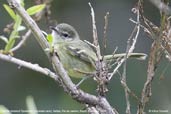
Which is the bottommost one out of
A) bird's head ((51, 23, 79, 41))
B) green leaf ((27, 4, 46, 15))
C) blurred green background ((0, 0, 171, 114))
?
blurred green background ((0, 0, 171, 114))

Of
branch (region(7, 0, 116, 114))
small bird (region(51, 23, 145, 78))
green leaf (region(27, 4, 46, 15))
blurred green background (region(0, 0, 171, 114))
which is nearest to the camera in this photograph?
branch (region(7, 0, 116, 114))

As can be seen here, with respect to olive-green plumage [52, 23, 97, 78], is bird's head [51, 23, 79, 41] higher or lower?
higher

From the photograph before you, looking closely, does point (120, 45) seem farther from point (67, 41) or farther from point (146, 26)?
point (146, 26)

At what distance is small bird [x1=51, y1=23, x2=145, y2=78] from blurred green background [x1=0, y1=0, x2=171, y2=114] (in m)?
1.09

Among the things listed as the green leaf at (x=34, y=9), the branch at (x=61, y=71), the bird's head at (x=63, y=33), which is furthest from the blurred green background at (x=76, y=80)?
the branch at (x=61, y=71)

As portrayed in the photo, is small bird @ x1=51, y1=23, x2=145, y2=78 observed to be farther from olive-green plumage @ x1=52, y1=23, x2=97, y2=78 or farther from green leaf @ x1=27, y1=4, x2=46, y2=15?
green leaf @ x1=27, y1=4, x2=46, y2=15

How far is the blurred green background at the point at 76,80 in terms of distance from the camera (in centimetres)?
569

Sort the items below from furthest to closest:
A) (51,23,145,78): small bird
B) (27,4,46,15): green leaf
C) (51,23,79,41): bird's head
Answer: (51,23,79,41): bird's head → (51,23,145,78): small bird → (27,4,46,15): green leaf

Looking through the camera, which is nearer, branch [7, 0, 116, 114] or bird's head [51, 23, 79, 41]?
branch [7, 0, 116, 114]

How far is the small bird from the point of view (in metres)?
3.67

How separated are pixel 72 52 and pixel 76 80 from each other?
1520mm

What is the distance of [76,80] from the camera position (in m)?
5.50

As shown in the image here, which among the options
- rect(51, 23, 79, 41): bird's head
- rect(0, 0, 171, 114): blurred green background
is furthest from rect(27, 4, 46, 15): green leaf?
rect(0, 0, 171, 114): blurred green background

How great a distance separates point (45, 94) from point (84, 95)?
3.94 meters
